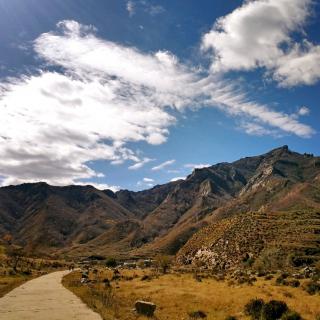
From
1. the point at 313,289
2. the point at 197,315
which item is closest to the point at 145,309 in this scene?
the point at 197,315

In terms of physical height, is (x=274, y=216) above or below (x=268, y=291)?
above

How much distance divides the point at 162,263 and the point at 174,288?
1706 inches

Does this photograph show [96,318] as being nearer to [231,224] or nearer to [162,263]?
[162,263]

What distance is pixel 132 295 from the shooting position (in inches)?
1618

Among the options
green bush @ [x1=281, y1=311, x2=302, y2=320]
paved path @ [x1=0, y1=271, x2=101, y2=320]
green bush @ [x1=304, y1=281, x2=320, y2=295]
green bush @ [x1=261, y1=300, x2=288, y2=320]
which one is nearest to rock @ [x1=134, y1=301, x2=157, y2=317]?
paved path @ [x1=0, y1=271, x2=101, y2=320]

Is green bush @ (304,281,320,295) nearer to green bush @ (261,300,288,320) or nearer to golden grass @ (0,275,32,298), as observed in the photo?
green bush @ (261,300,288,320)

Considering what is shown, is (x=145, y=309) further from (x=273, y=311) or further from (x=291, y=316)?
(x=291, y=316)

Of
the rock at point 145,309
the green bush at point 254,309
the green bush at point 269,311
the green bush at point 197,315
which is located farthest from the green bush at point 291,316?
the rock at point 145,309

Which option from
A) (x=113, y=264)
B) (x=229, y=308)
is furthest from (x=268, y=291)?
(x=113, y=264)

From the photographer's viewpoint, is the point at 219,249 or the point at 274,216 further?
the point at 274,216

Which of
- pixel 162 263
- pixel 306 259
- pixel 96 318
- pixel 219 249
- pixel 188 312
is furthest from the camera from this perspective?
pixel 219 249

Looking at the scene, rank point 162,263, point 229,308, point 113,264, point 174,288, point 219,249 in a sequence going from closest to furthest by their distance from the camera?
point 229,308, point 174,288, point 162,263, point 219,249, point 113,264

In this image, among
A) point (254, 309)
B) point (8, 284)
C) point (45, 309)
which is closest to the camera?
point (45, 309)

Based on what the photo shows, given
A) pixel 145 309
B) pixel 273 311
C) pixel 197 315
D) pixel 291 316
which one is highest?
pixel 145 309
